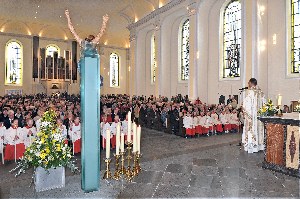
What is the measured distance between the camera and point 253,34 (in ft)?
47.1

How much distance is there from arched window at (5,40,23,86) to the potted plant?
26.9 metres

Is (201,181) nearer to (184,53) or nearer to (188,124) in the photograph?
(188,124)

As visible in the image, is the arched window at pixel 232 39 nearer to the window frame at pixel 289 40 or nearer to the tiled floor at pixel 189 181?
the window frame at pixel 289 40

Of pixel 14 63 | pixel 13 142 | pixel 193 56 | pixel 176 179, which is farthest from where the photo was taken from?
pixel 14 63

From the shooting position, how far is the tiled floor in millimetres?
4812

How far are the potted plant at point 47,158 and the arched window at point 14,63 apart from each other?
2690 cm

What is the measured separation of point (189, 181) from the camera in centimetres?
552

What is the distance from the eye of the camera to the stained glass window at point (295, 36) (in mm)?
14000

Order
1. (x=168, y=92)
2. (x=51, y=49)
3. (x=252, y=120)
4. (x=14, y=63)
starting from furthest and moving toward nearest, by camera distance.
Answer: (x=51, y=49) → (x=14, y=63) → (x=168, y=92) → (x=252, y=120)

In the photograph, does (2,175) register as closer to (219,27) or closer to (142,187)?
(142,187)

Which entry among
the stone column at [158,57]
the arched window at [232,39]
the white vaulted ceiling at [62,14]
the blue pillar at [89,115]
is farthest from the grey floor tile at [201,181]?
the white vaulted ceiling at [62,14]

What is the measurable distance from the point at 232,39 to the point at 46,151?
16320mm

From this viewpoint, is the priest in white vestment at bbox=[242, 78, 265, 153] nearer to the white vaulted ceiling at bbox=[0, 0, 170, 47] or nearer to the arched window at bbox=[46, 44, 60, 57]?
the white vaulted ceiling at bbox=[0, 0, 170, 47]

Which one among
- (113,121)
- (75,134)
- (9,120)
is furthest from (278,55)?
(9,120)
